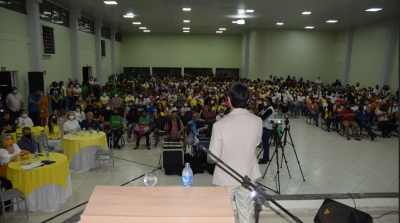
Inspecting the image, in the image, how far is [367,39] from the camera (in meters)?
19.3

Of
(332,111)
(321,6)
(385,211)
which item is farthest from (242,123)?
(321,6)

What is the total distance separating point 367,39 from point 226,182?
69.2 ft

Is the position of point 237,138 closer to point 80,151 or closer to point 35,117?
point 80,151

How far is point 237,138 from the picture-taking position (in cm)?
249

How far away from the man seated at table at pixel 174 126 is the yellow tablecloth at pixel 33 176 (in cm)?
405

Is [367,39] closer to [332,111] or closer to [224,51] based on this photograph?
[332,111]

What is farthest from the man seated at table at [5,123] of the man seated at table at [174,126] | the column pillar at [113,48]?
the column pillar at [113,48]

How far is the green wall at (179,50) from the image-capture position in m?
28.9

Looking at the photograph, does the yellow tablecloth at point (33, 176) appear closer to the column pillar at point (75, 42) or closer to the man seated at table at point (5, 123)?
the man seated at table at point (5, 123)

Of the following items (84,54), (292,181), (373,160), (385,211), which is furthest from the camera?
(84,54)

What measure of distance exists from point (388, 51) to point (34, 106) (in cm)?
1942

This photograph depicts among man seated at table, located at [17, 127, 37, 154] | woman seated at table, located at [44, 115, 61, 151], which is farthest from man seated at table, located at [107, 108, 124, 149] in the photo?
man seated at table, located at [17, 127, 37, 154]

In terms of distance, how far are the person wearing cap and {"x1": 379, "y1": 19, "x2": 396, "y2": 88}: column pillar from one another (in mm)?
19042

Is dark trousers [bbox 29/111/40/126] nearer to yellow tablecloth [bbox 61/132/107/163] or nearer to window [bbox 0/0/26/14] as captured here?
window [bbox 0/0/26/14]
